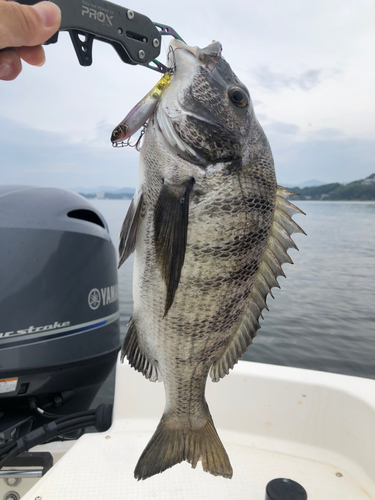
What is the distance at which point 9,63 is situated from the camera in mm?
1386

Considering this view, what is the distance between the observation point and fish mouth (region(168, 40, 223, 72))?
5.05 ft

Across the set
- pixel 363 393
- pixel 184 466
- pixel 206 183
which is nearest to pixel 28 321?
pixel 184 466

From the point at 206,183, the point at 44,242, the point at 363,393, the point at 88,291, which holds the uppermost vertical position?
the point at 206,183

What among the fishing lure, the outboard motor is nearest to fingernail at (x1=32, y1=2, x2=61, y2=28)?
the fishing lure

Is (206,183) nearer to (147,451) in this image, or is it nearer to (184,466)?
(147,451)

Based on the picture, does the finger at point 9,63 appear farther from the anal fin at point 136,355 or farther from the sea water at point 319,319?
the sea water at point 319,319

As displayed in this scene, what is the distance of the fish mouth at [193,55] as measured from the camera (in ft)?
5.05

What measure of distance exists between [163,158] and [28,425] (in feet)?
8.97

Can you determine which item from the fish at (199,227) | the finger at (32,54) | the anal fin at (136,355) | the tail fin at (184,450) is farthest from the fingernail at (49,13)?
the tail fin at (184,450)

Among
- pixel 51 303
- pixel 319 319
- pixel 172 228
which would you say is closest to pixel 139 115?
pixel 172 228

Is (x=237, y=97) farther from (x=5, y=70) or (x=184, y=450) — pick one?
(x=184, y=450)

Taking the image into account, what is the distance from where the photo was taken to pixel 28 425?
3.10 meters

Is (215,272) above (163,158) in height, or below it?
below

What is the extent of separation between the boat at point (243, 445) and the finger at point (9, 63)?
215 cm
